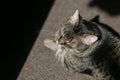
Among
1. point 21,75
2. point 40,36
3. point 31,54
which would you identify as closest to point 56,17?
point 40,36

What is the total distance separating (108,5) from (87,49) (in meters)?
0.97

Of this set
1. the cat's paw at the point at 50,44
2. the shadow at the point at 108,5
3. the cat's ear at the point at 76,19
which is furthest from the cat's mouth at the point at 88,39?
the shadow at the point at 108,5

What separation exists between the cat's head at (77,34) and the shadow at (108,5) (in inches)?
34.1

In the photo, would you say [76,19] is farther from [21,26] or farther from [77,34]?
[21,26]

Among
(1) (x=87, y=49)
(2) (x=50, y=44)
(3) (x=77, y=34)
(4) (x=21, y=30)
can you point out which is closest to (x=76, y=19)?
(3) (x=77, y=34)

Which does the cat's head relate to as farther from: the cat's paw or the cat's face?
the cat's paw

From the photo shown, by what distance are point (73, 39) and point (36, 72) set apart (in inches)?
25.9

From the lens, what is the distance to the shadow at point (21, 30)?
316cm

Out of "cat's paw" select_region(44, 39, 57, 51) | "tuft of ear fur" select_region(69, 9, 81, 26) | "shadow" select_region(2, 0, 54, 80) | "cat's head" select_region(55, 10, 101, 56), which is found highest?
"tuft of ear fur" select_region(69, 9, 81, 26)

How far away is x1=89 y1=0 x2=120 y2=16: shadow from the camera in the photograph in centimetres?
346

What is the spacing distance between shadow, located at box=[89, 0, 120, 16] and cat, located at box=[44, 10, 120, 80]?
1.99 ft

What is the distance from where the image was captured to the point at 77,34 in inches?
102

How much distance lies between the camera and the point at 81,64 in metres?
2.79

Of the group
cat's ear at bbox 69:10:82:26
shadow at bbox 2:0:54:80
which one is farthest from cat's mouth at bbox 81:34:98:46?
shadow at bbox 2:0:54:80
